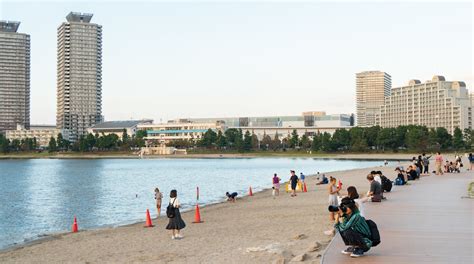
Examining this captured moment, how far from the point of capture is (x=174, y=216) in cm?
2083

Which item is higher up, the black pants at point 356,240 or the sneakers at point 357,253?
the black pants at point 356,240

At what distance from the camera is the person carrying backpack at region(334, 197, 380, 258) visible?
13.7 meters

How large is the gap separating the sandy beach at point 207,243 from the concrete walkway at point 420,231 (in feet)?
5.62

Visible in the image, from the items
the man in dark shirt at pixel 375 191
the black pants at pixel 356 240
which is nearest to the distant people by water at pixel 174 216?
the black pants at pixel 356 240

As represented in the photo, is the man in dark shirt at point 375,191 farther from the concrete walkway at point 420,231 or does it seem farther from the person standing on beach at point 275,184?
the person standing on beach at point 275,184

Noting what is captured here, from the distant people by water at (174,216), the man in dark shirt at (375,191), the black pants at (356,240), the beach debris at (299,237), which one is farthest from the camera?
the man in dark shirt at (375,191)

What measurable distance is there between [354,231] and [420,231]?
15.8 ft

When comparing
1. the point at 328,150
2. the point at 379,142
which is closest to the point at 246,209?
the point at 379,142

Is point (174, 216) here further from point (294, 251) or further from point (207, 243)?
point (294, 251)

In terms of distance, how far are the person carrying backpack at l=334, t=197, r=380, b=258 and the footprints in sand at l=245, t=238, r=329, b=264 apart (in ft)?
3.35

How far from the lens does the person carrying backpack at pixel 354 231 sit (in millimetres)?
13711

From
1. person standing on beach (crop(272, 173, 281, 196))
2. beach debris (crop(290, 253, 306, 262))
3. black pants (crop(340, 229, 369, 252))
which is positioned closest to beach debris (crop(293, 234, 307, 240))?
beach debris (crop(290, 253, 306, 262))

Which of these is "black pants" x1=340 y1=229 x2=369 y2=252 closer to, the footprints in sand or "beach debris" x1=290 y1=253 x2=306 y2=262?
the footprints in sand

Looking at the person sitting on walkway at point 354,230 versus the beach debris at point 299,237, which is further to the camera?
the beach debris at point 299,237
